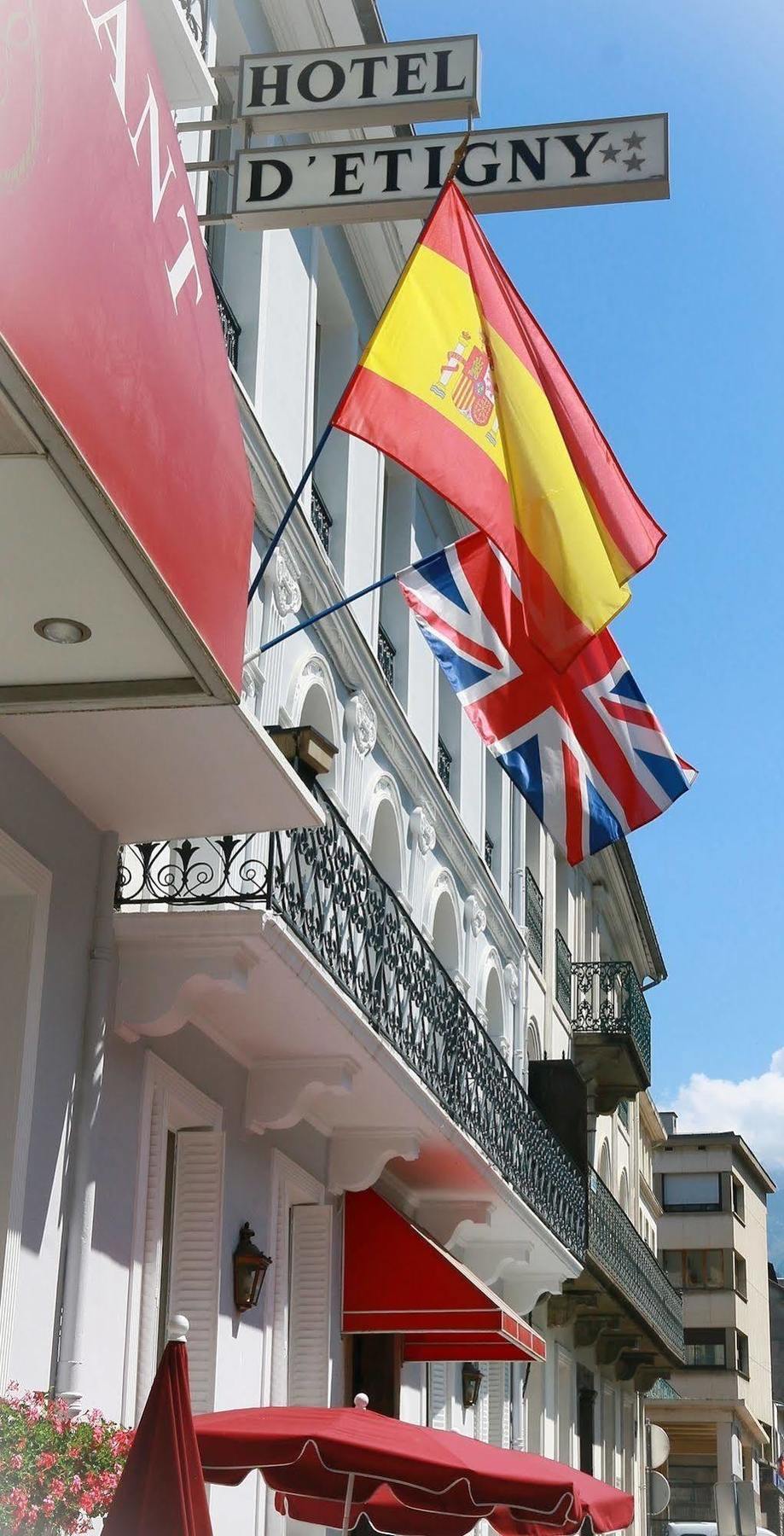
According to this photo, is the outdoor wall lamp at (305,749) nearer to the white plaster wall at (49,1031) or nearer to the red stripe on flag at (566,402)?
the white plaster wall at (49,1031)

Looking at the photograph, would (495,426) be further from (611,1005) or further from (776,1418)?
(776,1418)

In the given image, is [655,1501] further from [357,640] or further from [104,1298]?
[104,1298]

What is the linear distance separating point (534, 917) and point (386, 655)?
30.0ft

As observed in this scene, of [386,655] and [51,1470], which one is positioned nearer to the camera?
[51,1470]

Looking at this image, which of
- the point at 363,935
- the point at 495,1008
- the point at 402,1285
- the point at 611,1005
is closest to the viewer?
the point at 363,935

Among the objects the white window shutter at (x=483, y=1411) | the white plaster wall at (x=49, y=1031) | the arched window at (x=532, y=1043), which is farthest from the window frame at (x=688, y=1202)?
the white plaster wall at (x=49, y=1031)

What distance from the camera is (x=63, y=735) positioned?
888cm

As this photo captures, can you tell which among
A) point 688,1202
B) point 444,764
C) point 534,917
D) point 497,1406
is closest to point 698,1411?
point 688,1202

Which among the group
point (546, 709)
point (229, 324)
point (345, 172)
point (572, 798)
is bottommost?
point (572, 798)

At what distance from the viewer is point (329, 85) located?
8.77 m

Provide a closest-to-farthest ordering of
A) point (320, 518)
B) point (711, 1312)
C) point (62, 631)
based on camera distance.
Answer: point (62, 631) → point (320, 518) → point (711, 1312)

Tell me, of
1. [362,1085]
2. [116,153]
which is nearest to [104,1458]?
[116,153]

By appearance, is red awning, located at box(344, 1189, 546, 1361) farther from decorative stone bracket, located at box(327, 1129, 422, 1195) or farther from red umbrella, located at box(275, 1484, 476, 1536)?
red umbrella, located at box(275, 1484, 476, 1536)

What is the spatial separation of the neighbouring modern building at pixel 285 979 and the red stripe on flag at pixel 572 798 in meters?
1.47
